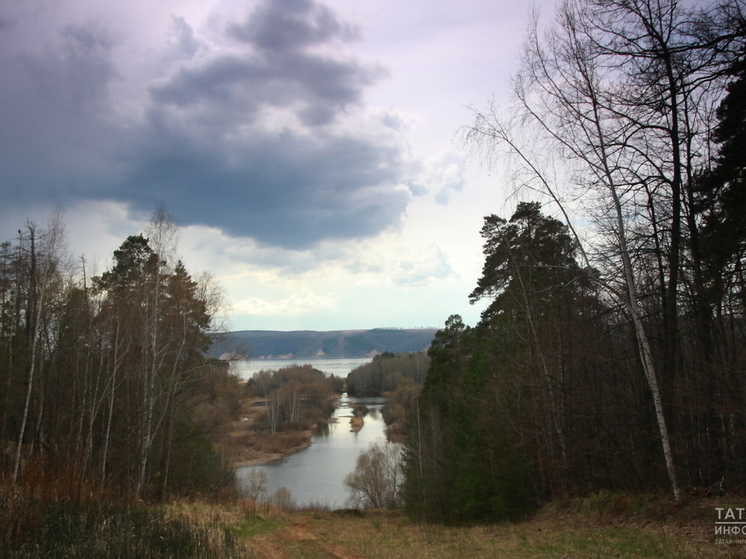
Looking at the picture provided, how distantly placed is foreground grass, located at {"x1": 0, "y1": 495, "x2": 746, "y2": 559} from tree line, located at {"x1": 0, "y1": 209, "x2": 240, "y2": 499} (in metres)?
6.26

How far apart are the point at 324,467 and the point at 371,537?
27506 millimetres

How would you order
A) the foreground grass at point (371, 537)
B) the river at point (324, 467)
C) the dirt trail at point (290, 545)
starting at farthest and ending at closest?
the river at point (324, 467)
the dirt trail at point (290, 545)
the foreground grass at point (371, 537)

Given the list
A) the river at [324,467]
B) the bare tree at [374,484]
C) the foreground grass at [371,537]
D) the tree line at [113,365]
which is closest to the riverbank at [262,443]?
the river at [324,467]

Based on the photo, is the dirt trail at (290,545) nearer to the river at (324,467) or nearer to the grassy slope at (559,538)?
the grassy slope at (559,538)

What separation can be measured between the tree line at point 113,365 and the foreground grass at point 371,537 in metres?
6.26

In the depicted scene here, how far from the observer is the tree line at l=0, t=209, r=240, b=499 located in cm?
1661

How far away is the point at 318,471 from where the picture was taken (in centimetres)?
3669

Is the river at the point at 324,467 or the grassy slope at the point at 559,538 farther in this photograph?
the river at the point at 324,467

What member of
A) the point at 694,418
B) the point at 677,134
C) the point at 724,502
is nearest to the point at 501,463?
the point at 694,418

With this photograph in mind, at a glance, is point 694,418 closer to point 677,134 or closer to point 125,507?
point 677,134

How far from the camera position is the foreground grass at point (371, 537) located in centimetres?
601

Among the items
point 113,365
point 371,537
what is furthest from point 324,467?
point 371,537

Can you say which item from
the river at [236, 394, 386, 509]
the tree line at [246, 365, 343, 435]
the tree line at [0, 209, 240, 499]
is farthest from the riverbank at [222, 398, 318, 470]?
the tree line at [0, 209, 240, 499]

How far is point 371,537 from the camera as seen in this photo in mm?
12070
